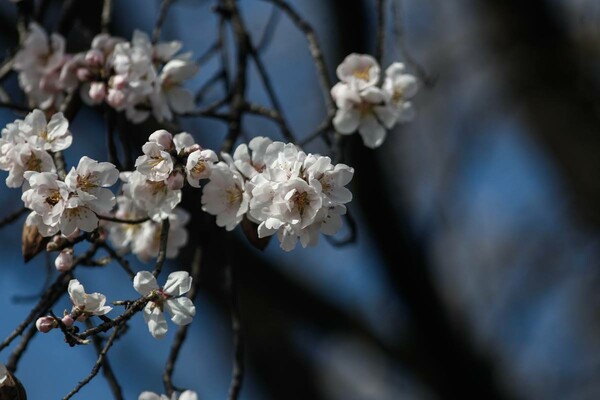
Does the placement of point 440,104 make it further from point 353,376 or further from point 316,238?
point 316,238

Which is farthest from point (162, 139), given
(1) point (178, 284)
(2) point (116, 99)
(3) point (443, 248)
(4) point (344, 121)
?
(3) point (443, 248)

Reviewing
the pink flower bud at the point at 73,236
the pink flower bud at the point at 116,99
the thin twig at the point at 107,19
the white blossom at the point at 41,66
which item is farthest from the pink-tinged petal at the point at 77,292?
the thin twig at the point at 107,19

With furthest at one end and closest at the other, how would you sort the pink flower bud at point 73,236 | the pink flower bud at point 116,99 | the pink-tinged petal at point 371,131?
the pink-tinged petal at point 371,131
the pink flower bud at point 116,99
the pink flower bud at point 73,236

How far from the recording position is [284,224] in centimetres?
92

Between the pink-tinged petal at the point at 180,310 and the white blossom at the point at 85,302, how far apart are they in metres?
0.06

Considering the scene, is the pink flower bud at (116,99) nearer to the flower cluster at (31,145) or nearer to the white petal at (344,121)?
the flower cluster at (31,145)

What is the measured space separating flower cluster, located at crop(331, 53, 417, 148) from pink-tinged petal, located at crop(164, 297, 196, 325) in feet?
1.41

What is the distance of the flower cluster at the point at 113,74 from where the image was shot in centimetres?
121

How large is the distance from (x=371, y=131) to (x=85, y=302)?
1.76 feet

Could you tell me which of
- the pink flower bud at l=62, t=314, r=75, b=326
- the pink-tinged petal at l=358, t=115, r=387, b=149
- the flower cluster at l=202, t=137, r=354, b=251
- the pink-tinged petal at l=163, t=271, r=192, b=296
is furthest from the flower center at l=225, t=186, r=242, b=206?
the pink-tinged petal at l=358, t=115, r=387, b=149

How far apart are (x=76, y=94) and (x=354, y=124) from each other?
385mm

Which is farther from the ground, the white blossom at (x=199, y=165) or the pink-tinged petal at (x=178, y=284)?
the white blossom at (x=199, y=165)

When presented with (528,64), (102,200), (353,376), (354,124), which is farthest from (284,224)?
(353,376)

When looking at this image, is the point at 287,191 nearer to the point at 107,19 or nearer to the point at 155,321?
the point at 155,321
